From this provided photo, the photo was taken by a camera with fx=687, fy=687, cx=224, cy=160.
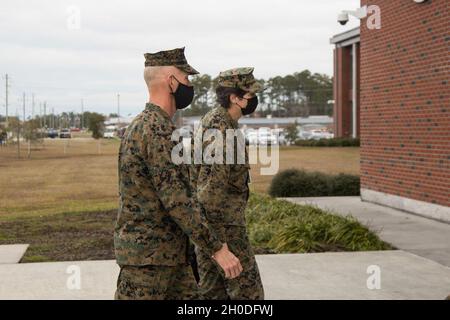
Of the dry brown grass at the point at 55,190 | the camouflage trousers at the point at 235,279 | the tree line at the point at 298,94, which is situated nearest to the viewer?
the camouflage trousers at the point at 235,279

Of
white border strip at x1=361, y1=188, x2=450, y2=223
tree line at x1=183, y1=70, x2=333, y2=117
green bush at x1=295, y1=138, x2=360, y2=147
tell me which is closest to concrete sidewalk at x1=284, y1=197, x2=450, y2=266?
white border strip at x1=361, y1=188, x2=450, y2=223

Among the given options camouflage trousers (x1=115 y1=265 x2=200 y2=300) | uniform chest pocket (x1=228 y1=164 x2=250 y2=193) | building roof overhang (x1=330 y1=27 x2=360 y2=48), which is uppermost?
building roof overhang (x1=330 y1=27 x2=360 y2=48)

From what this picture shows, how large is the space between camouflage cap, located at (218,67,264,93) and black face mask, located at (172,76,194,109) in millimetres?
1104

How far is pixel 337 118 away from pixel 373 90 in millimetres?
45032

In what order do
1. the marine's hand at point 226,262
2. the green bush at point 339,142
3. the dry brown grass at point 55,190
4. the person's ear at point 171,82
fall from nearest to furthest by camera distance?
the marine's hand at point 226,262 → the person's ear at point 171,82 → the dry brown grass at point 55,190 → the green bush at point 339,142

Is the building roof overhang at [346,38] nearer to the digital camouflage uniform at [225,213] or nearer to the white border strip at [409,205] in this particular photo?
the white border strip at [409,205]

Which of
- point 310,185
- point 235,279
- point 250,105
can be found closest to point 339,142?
point 310,185

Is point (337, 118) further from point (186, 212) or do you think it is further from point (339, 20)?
point (186, 212)

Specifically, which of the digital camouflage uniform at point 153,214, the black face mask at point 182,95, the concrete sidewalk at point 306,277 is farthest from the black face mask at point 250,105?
the concrete sidewalk at point 306,277

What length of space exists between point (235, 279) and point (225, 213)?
1.53 ft

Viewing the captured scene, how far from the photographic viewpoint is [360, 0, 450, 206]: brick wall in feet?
38.8

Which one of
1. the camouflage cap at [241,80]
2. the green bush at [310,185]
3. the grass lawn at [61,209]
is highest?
the camouflage cap at [241,80]

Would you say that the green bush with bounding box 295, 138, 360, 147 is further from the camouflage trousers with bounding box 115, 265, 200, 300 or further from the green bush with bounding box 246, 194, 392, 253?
the camouflage trousers with bounding box 115, 265, 200, 300

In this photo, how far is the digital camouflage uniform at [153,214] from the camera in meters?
3.69
